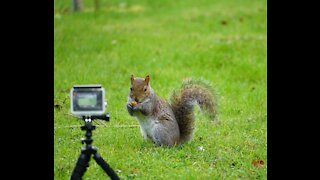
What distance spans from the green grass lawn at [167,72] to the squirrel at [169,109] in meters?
0.12

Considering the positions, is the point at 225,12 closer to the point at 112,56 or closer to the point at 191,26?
the point at 191,26

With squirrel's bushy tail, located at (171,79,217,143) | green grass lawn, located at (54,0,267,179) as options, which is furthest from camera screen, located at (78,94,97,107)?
squirrel's bushy tail, located at (171,79,217,143)

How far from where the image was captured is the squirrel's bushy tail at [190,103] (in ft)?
17.6

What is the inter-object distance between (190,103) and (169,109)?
188 millimetres

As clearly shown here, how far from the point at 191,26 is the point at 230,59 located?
97.7 inches

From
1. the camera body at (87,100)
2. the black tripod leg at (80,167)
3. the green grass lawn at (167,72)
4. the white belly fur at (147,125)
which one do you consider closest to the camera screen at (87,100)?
the camera body at (87,100)

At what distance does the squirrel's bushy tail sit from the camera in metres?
5.38

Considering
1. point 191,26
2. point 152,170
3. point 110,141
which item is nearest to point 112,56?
point 191,26

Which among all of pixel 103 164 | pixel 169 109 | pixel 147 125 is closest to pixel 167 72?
pixel 169 109

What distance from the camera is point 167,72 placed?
26.8 feet

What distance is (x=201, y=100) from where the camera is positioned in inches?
211

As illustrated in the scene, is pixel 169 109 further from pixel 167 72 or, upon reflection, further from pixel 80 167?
pixel 167 72

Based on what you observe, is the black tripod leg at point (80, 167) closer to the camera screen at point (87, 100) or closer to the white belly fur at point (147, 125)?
the camera screen at point (87, 100)
